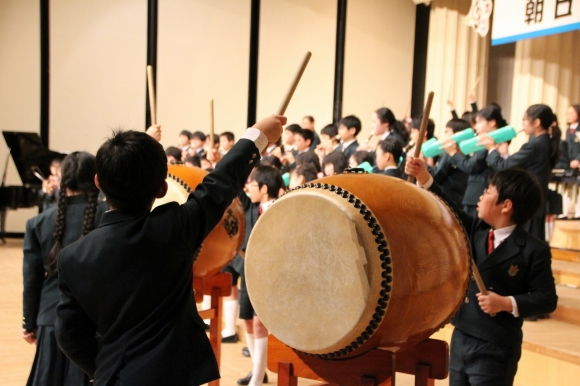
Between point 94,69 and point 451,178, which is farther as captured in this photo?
point 94,69

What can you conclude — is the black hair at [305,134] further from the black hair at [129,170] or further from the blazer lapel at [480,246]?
the black hair at [129,170]

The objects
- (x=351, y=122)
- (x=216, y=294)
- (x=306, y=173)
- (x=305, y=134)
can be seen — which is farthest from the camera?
(x=305, y=134)

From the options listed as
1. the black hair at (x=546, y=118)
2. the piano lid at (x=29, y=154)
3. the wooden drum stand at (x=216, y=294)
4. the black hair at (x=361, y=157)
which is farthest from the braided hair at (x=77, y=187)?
the piano lid at (x=29, y=154)

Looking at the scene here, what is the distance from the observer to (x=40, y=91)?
812 cm

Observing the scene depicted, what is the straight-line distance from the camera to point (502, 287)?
1914mm

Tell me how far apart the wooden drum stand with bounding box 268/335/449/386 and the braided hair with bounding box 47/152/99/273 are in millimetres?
762

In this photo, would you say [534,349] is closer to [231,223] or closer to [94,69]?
[231,223]

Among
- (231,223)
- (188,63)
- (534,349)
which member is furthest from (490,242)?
(188,63)

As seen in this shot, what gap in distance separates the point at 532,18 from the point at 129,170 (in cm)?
516

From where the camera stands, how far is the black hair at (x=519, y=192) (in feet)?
6.34

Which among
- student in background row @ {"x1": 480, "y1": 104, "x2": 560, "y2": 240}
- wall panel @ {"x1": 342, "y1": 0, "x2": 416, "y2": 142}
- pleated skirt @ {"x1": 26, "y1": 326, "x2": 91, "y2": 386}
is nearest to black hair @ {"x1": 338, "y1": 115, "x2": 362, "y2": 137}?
student in background row @ {"x1": 480, "y1": 104, "x2": 560, "y2": 240}

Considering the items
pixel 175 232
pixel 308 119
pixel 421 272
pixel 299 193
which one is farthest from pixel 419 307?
pixel 308 119

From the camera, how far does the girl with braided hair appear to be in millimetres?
2049

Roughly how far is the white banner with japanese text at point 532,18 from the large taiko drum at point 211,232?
390 centimetres
